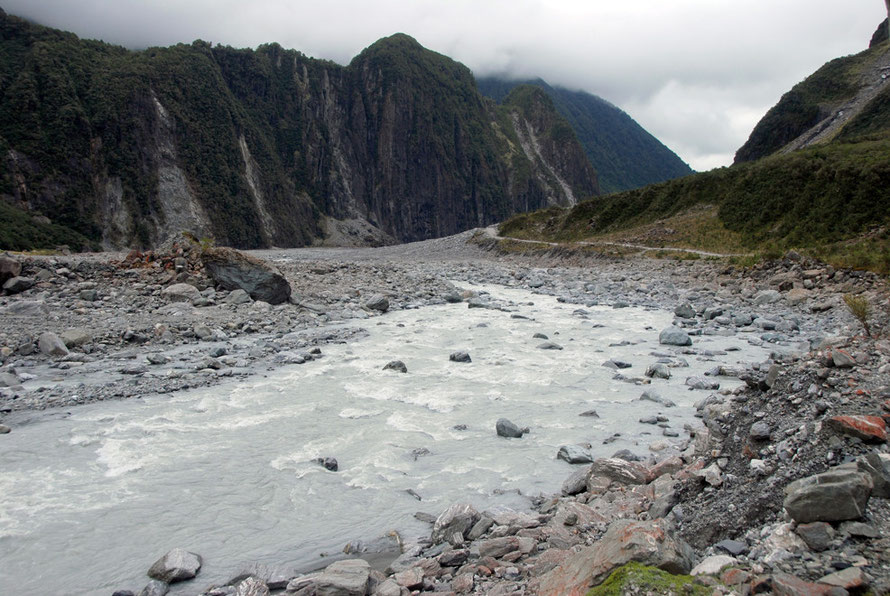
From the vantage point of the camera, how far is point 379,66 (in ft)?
590

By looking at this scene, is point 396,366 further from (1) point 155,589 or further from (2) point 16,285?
(2) point 16,285

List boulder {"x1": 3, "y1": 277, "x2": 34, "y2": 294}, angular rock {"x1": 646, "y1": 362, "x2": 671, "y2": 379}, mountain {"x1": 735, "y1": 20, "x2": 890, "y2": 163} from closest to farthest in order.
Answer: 1. angular rock {"x1": 646, "y1": 362, "x2": 671, "y2": 379}
2. boulder {"x1": 3, "y1": 277, "x2": 34, "y2": 294}
3. mountain {"x1": 735, "y1": 20, "x2": 890, "y2": 163}

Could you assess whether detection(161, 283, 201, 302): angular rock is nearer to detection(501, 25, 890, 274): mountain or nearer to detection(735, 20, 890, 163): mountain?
detection(501, 25, 890, 274): mountain

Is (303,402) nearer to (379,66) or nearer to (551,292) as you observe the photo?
(551,292)

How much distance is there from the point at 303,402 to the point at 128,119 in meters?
123

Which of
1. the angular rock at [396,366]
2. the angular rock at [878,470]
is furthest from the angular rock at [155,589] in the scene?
the angular rock at [396,366]

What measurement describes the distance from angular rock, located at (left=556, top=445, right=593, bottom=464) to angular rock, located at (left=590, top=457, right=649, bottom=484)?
83 centimetres

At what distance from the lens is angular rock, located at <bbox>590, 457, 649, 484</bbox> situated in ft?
19.7

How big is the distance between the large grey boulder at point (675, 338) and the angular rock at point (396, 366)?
7.54 meters

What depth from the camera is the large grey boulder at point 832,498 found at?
326 cm

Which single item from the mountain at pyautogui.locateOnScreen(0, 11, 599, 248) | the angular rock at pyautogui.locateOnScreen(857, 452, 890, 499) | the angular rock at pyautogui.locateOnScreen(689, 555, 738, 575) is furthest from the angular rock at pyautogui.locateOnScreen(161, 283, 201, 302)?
the mountain at pyautogui.locateOnScreen(0, 11, 599, 248)

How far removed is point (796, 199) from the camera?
107ft

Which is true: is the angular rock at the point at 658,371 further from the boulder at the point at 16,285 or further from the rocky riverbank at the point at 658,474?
the boulder at the point at 16,285

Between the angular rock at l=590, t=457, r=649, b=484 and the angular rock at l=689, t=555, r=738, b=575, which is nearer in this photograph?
the angular rock at l=689, t=555, r=738, b=575
